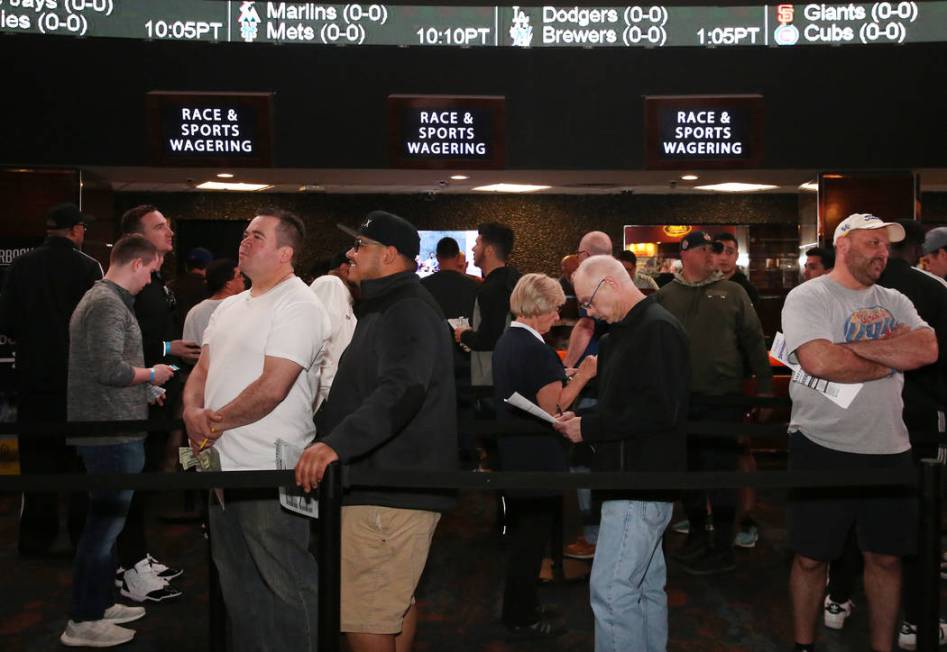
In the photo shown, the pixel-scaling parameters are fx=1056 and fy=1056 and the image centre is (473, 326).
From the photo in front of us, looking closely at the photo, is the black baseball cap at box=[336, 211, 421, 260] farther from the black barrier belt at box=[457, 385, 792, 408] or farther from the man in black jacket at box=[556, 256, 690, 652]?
the black barrier belt at box=[457, 385, 792, 408]

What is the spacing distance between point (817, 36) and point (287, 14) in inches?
162

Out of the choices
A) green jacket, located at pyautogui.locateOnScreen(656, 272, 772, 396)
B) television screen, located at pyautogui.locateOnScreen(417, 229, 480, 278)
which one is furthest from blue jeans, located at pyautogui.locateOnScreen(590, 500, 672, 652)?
television screen, located at pyautogui.locateOnScreen(417, 229, 480, 278)

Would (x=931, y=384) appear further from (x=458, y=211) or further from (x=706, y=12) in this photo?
(x=458, y=211)

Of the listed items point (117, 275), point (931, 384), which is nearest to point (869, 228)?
point (931, 384)

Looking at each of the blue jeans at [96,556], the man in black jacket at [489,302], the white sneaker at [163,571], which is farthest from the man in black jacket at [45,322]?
the man in black jacket at [489,302]

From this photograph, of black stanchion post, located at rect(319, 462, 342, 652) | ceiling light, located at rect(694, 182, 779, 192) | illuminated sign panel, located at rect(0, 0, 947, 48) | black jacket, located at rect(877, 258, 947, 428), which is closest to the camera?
black stanchion post, located at rect(319, 462, 342, 652)

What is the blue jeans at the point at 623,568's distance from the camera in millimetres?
3275

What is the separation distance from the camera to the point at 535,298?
171 inches

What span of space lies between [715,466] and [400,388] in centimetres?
318

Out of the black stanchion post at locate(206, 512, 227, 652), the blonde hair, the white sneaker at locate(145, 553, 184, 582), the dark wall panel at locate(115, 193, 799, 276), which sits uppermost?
the dark wall panel at locate(115, 193, 799, 276)

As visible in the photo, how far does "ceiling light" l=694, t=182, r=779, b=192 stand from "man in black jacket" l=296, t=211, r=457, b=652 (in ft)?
22.8

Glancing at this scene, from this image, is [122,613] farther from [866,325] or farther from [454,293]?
[866,325]

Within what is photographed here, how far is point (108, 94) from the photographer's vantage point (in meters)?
7.73

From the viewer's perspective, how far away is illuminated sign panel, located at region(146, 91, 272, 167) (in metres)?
7.55
